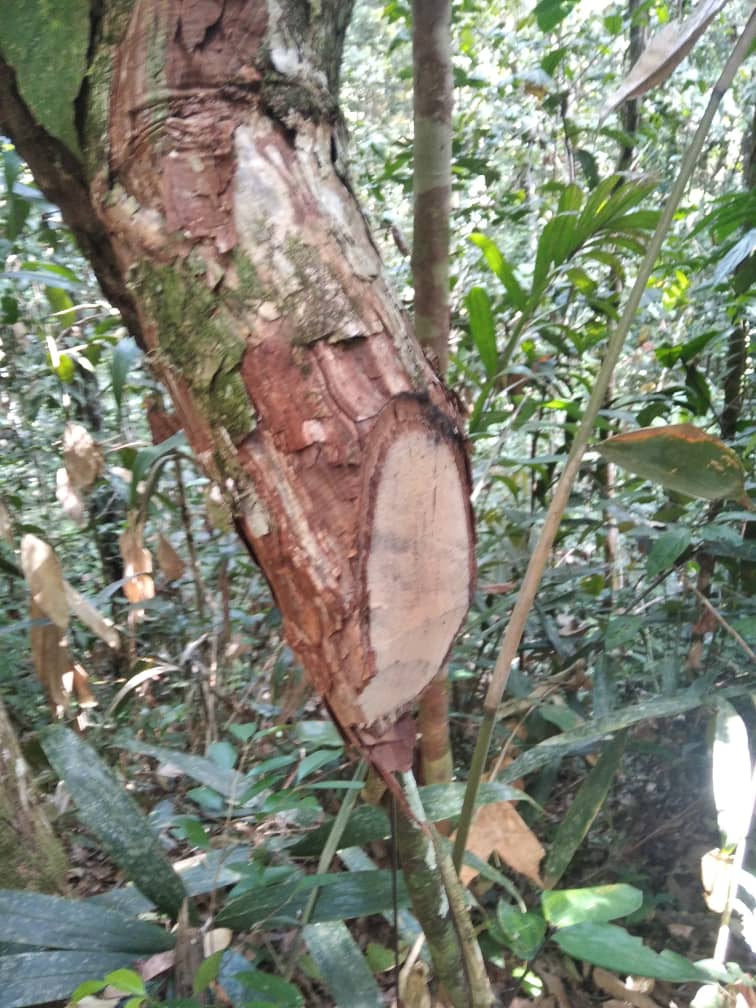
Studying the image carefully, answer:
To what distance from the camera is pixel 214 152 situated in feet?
1.75

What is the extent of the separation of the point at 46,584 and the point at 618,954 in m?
1.00

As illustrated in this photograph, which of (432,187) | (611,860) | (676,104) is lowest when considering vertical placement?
(611,860)

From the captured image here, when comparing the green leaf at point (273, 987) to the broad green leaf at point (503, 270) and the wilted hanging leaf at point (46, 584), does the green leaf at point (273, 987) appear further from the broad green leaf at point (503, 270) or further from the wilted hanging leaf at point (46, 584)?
the broad green leaf at point (503, 270)

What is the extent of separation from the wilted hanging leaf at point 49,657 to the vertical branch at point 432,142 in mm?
887

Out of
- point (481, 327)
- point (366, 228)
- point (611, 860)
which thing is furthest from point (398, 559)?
point (611, 860)

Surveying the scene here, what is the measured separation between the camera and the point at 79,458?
1.60m

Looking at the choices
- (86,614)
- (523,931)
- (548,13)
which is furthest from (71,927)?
(548,13)

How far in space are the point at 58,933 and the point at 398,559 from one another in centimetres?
55

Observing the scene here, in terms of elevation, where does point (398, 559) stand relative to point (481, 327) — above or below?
below

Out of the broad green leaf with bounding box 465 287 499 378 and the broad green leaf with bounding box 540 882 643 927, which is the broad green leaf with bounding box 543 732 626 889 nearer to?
the broad green leaf with bounding box 540 882 643 927

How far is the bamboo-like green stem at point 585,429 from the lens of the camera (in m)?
0.51

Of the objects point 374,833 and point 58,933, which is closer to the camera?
point 58,933

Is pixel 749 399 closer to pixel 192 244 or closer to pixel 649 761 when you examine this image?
pixel 649 761

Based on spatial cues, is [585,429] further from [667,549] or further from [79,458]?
[79,458]
